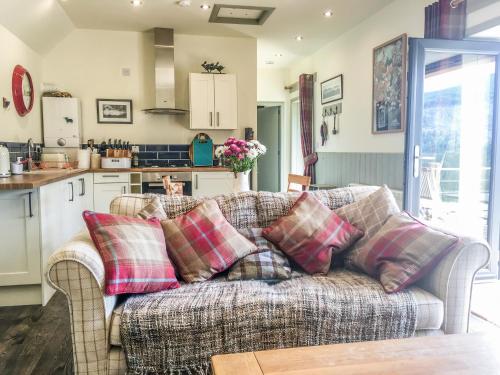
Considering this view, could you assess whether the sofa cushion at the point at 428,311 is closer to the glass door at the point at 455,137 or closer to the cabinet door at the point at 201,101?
the glass door at the point at 455,137

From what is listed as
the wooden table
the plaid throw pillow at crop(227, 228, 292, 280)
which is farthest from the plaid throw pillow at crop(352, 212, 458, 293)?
the wooden table

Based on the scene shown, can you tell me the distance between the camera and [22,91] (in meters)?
4.31

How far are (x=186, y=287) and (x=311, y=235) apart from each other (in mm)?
736

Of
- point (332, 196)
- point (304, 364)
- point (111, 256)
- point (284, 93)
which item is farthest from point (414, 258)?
point (284, 93)

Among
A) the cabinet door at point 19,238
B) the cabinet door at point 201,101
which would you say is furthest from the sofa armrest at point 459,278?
the cabinet door at point 201,101

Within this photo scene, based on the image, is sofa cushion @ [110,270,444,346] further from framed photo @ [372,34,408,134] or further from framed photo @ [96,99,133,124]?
framed photo @ [96,99,133,124]

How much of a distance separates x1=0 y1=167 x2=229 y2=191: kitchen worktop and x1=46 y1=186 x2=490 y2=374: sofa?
0.83m

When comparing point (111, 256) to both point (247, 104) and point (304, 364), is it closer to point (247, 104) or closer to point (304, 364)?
point (304, 364)

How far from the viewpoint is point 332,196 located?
2.60m

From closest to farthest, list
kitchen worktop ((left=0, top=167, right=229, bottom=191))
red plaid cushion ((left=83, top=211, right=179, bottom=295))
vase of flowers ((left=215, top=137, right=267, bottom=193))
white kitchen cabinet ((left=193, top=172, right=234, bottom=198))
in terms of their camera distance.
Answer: red plaid cushion ((left=83, top=211, right=179, bottom=295))
kitchen worktop ((left=0, top=167, right=229, bottom=191))
vase of flowers ((left=215, top=137, right=267, bottom=193))
white kitchen cabinet ((left=193, top=172, right=234, bottom=198))

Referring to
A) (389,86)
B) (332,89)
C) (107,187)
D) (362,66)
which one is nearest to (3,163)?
(107,187)

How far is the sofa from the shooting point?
169cm

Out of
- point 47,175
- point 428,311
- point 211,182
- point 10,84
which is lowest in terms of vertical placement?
point 428,311

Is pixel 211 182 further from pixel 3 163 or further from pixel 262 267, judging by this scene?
pixel 262 267
